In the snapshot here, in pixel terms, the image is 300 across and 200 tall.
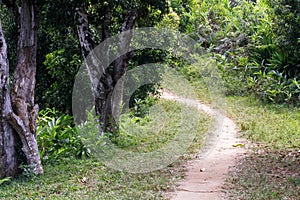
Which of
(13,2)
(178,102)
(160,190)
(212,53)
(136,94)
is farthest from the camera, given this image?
(212,53)

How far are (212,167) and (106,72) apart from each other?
2.63 meters

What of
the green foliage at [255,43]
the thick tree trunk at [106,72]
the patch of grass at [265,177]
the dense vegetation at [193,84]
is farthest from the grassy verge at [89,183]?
the green foliage at [255,43]

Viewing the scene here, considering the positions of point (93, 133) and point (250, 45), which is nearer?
point (93, 133)

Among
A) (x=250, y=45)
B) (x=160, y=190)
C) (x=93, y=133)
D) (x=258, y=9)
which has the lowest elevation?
(x=160, y=190)

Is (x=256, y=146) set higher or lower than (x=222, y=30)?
lower

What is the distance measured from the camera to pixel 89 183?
5.99 meters

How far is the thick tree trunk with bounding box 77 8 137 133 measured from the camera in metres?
7.83

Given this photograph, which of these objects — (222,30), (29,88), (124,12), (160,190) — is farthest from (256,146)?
(222,30)

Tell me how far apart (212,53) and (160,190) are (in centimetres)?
1011

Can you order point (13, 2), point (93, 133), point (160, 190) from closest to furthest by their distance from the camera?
Result: 1. point (160, 190)
2. point (13, 2)
3. point (93, 133)

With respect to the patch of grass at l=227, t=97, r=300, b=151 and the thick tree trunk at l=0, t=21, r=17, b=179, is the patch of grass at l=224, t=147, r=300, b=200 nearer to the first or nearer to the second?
the patch of grass at l=227, t=97, r=300, b=151

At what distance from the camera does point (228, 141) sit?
8.53 metres

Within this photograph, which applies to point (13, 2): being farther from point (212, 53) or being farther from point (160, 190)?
point (212, 53)

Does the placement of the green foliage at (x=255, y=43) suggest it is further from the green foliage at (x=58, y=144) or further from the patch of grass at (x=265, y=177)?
the green foliage at (x=58, y=144)
